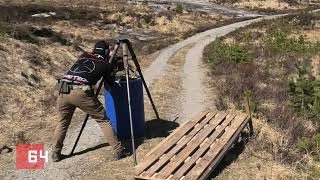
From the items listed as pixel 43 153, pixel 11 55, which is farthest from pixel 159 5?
pixel 43 153

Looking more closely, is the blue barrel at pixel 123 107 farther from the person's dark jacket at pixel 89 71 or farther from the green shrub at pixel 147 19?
the green shrub at pixel 147 19

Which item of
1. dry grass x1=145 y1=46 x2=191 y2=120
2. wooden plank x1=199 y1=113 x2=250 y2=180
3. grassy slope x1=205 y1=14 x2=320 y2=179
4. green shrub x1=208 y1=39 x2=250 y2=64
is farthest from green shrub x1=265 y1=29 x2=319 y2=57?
wooden plank x1=199 y1=113 x2=250 y2=180

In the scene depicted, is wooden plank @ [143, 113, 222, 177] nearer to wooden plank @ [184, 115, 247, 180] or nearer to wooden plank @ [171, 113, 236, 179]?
wooden plank @ [171, 113, 236, 179]

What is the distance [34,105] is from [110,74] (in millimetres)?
4990

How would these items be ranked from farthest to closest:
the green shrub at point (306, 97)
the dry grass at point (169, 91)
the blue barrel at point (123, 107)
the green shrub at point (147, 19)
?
the green shrub at point (147, 19)
the dry grass at point (169, 91)
the green shrub at point (306, 97)
the blue barrel at point (123, 107)

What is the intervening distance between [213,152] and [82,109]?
8.16 feet

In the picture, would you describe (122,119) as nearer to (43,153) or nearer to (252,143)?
(43,153)

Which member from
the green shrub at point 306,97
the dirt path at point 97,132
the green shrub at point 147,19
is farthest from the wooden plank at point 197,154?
the green shrub at point 147,19

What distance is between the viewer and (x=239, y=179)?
28.2ft

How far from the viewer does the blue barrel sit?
9.54 m

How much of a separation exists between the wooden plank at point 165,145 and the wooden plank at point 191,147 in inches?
11.0

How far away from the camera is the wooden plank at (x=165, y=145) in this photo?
7.84m

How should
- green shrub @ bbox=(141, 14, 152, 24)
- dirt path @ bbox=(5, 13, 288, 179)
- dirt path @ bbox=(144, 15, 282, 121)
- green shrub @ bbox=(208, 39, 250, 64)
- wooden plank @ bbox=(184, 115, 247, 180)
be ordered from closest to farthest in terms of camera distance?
wooden plank @ bbox=(184, 115, 247, 180)
dirt path @ bbox=(5, 13, 288, 179)
dirt path @ bbox=(144, 15, 282, 121)
green shrub @ bbox=(208, 39, 250, 64)
green shrub @ bbox=(141, 14, 152, 24)

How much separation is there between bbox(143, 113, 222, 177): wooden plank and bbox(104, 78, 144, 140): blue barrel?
1192mm
